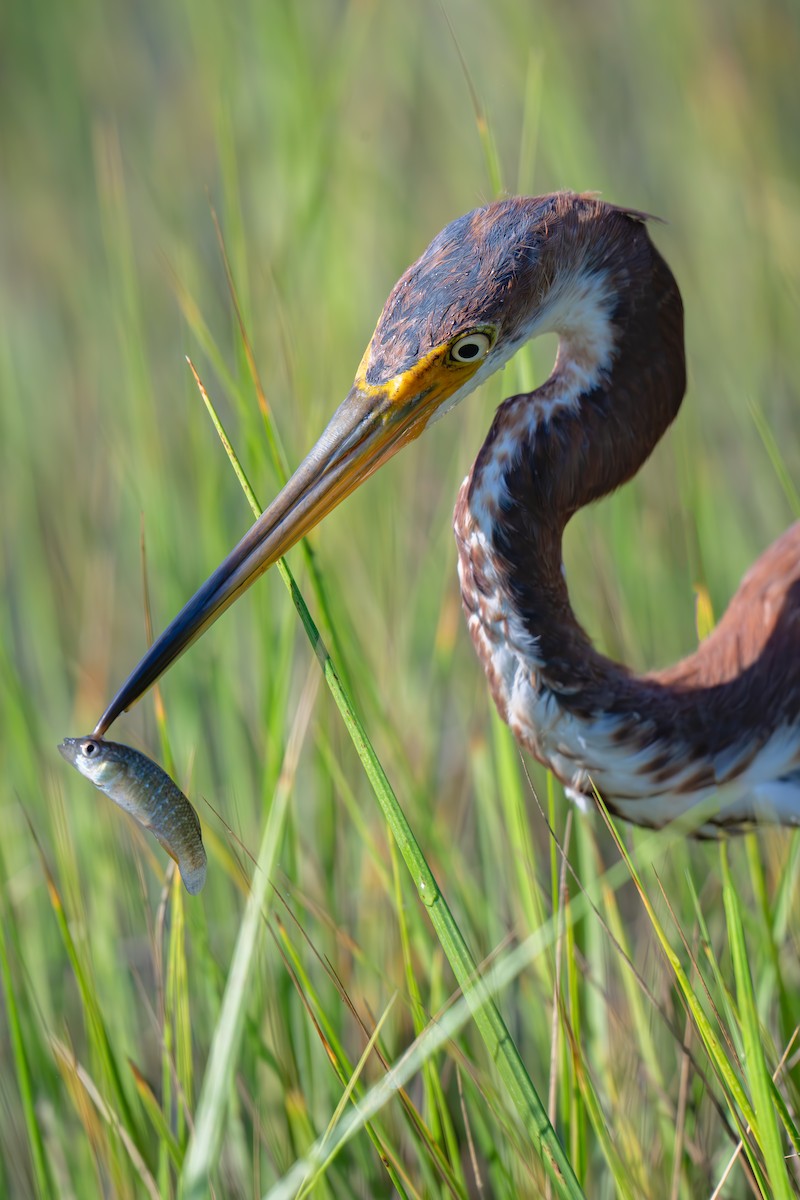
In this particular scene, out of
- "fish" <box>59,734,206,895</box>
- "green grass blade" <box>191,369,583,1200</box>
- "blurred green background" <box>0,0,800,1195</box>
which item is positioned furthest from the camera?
"blurred green background" <box>0,0,800,1195</box>

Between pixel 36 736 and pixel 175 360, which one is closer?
pixel 36 736

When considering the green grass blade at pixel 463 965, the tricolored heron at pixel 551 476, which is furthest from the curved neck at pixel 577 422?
the green grass blade at pixel 463 965

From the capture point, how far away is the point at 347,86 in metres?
3.03

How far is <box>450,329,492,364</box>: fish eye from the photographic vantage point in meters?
1.14

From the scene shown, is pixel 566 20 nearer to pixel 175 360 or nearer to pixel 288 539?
pixel 175 360

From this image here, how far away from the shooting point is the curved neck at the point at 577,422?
1197 mm

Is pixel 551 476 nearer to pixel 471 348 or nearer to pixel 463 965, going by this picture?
pixel 471 348

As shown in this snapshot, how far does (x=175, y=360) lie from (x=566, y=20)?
136 cm

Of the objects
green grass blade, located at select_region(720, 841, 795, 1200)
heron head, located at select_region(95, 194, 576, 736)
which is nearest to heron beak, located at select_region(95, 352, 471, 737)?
heron head, located at select_region(95, 194, 576, 736)

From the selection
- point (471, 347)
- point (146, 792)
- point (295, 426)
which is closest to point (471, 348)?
point (471, 347)

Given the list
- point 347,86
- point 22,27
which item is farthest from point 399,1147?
point 22,27

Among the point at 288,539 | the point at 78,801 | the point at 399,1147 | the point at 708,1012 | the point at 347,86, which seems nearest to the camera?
the point at 288,539

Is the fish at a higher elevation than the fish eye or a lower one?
lower

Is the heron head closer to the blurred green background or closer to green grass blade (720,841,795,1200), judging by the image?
the blurred green background
